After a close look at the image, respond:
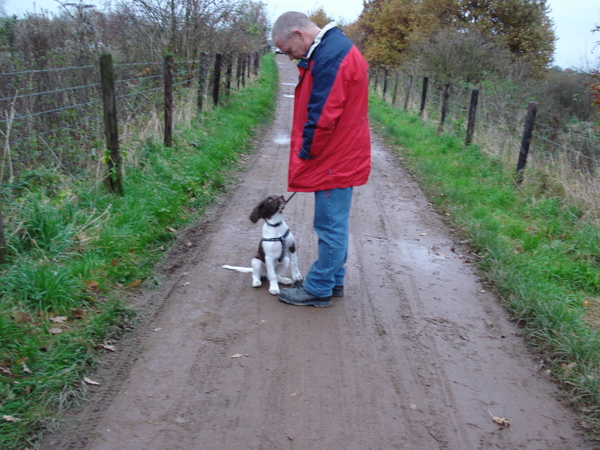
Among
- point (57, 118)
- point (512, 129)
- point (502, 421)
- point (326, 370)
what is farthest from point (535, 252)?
point (57, 118)

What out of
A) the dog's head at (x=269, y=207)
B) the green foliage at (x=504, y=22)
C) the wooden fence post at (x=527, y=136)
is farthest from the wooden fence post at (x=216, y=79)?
the green foliage at (x=504, y=22)

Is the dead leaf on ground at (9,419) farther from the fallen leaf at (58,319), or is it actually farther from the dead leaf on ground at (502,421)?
the dead leaf on ground at (502,421)

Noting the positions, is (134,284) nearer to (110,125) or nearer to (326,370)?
(326,370)

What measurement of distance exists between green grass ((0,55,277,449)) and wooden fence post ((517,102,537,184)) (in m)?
4.84

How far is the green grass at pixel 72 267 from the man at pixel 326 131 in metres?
1.56

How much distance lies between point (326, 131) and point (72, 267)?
2435 mm

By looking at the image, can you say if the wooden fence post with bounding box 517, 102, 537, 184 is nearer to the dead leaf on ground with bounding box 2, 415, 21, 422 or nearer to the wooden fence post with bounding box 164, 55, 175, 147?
the wooden fence post with bounding box 164, 55, 175, 147

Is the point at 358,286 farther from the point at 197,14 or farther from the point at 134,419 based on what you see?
the point at 197,14

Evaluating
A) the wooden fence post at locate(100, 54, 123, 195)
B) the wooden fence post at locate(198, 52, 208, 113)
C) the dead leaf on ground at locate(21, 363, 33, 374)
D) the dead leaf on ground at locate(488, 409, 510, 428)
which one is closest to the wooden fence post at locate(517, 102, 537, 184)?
the dead leaf on ground at locate(488, 409, 510, 428)

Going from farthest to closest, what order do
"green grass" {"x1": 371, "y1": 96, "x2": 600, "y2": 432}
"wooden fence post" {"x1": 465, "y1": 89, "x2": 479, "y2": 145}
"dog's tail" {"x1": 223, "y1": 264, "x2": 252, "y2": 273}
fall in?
"wooden fence post" {"x1": 465, "y1": 89, "x2": 479, "y2": 145}
"dog's tail" {"x1": 223, "y1": 264, "x2": 252, "y2": 273}
"green grass" {"x1": 371, "y1": 96, "x2": 600, "y2": 432}

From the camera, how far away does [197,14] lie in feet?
42.1

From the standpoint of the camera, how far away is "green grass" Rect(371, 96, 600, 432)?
3.86 meters

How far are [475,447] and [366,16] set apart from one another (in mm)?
Result: 36910

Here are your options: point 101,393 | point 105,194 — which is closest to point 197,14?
point 105,194
